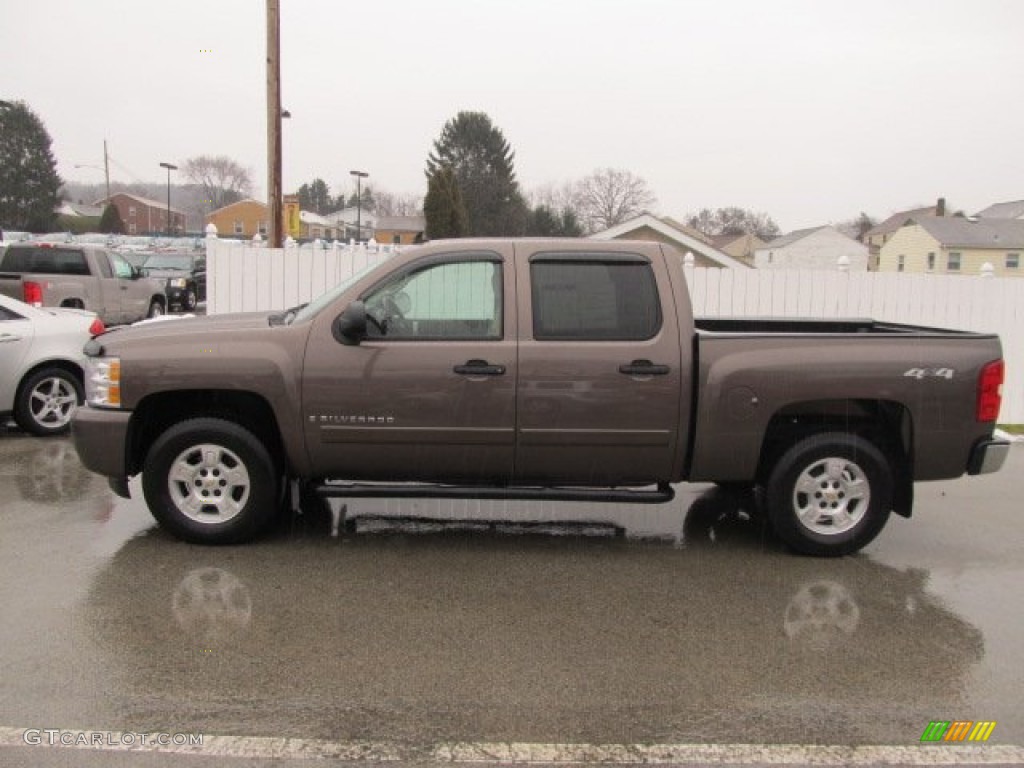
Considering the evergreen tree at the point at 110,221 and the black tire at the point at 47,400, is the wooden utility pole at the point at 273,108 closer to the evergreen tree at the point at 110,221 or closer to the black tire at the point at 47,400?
the black tire at the point at 47,400

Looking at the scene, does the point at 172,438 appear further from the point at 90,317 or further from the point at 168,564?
the point at 90,317

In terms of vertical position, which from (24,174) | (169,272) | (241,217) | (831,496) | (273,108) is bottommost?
(831,496)

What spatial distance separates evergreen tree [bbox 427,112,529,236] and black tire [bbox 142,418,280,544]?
201ft

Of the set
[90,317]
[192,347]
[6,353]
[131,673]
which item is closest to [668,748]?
[131,673]

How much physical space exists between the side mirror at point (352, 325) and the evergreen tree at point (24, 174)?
79.9 meters

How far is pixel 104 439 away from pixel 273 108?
31.7 ft

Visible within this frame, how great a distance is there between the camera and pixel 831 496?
555 cm

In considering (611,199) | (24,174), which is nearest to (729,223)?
(611,199)

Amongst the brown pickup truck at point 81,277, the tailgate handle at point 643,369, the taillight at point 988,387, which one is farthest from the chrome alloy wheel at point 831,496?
the brown pickup truck at point 81,277

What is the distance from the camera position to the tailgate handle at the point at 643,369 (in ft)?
17.3

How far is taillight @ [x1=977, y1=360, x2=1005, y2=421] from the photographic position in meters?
5.38

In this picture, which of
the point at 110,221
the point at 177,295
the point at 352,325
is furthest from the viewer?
the point at 110,221

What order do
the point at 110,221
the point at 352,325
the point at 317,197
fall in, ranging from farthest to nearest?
the point at 317,197, the point at 110,221, the point at 352,325

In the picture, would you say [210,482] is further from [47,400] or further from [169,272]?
[169,272]
